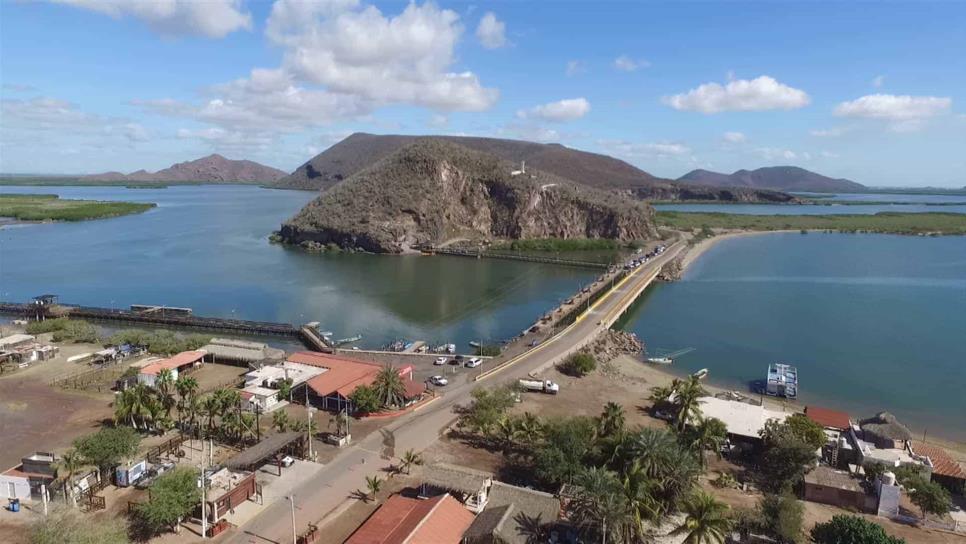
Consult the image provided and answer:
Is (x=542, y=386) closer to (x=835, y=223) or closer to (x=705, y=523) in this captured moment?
(x=705, y=523)

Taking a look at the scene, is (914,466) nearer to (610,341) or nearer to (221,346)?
(610,341)

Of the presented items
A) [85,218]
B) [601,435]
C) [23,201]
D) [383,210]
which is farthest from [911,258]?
[23,201]

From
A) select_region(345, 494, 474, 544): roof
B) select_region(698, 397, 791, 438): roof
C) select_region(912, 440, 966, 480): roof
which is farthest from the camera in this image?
select_region(698, 397, 791, 438): roof

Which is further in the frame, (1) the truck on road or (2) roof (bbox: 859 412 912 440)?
(1) the truck on road

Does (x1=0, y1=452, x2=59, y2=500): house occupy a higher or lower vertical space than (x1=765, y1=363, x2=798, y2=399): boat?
higher

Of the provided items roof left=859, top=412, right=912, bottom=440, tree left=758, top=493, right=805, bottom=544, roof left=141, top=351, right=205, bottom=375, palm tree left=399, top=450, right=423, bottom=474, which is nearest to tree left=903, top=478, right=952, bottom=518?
roof left=859, top=412, right=912, bottom=440

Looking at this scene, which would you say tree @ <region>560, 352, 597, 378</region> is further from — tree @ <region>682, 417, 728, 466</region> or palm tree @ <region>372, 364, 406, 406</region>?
palm tree @ <region>372, 364, 406, 406</region>

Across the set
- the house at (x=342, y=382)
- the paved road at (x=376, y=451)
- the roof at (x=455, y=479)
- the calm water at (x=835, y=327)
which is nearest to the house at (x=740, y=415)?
the calm water at (x=835, y=327)
